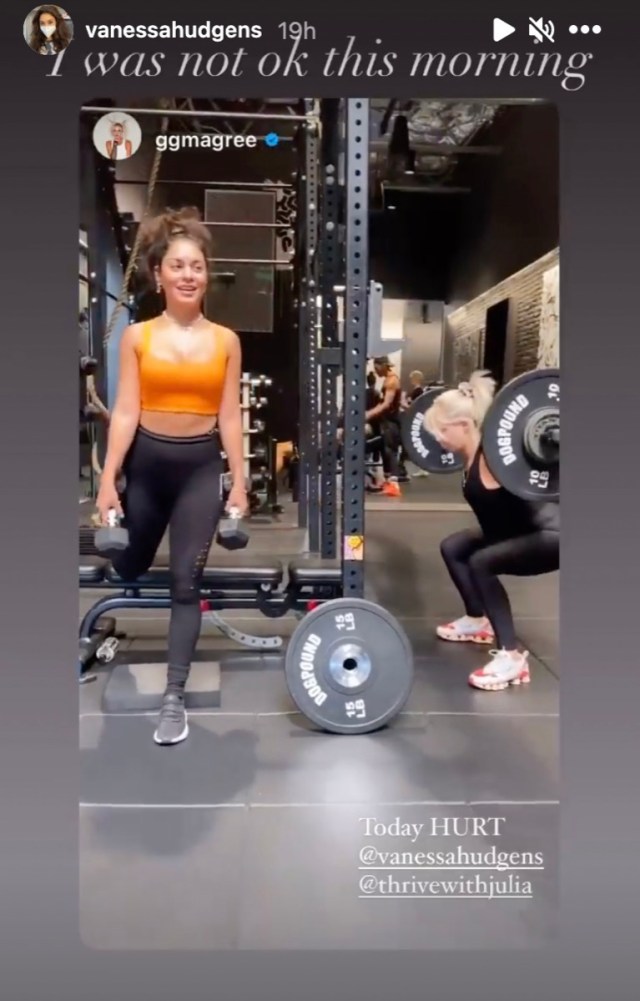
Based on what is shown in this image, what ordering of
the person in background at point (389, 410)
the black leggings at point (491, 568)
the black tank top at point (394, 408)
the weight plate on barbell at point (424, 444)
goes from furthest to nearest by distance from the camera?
the black tank top at point (394, 408) → the person in background at point (389, 410) → the weight plate on barbell at point (424, 444) → the black leggings at point (491, 568)

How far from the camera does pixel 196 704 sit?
1984mm

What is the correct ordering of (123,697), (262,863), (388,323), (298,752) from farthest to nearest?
(388,323) → (123,697) → (298,752) → (262,863)

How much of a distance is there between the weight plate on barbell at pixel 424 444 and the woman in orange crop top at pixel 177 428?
851 millimetres

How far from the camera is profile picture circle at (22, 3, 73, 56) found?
100 centimetres

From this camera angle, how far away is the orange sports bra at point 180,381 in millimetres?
1734

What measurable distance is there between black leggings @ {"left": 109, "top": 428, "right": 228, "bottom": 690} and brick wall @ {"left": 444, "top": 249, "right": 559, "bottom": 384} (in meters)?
0.73

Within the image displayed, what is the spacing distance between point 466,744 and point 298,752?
38 cm

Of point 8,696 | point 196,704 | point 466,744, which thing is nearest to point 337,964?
point 8,696

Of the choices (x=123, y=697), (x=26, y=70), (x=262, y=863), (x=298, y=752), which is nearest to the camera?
(x=26, y=70)

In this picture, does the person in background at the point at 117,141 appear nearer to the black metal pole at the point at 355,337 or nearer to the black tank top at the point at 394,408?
the black metal pole at the point at 355,337

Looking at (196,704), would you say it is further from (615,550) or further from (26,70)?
(26,70)

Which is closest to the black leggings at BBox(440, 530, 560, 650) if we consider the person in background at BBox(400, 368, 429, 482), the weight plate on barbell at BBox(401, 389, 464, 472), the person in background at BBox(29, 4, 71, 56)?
the weight plate on barbell at BBox(401, 389, 464, 472)

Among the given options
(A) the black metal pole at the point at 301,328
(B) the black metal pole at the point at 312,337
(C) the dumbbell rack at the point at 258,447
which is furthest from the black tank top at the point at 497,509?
(A) the black metal pole at the point at 301,328

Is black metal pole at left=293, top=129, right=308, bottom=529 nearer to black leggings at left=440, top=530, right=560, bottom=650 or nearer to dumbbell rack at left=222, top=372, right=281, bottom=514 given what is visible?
dumbbell rack at left=222, top=372, right=281, bottom=514
